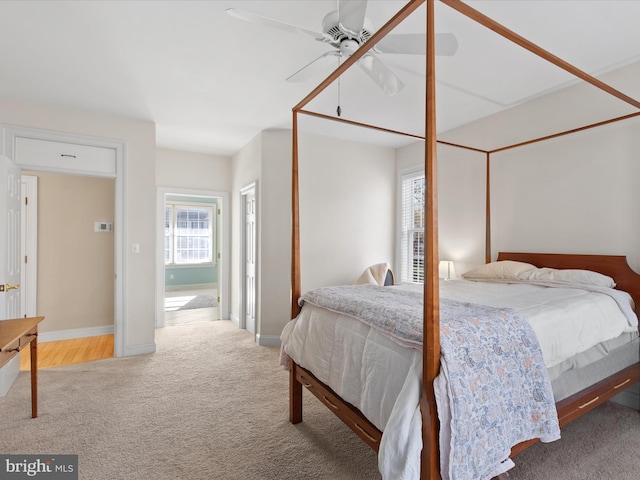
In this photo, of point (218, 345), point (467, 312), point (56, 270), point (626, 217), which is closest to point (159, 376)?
point (218, 345)

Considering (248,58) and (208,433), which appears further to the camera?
(248,58)

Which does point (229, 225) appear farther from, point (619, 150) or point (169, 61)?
point (619, 150)

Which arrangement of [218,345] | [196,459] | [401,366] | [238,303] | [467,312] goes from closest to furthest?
[401,366] → [467,312] → [196,459] → [218,345] → [238,303]

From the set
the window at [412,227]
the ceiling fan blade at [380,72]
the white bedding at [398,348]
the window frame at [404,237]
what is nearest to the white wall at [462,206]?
the window at [412,227]

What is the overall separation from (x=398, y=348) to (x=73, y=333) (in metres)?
4.73

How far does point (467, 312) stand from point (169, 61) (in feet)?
9.10

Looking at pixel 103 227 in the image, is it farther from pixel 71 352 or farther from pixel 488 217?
pixel 488 217

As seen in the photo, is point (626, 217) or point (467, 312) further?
point (626, 217)

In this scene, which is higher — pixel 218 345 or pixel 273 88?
pixel 273 88

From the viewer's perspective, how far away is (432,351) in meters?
1.28

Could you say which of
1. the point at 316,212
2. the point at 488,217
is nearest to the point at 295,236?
the point at 316,212

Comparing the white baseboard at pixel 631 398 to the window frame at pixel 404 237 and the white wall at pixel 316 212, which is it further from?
the white wall at pixel 316 212

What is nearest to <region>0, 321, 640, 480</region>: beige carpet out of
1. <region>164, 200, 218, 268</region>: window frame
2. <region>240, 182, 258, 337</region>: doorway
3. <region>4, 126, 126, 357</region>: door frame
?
<region>4, 126, 126, 357</region>: door frame

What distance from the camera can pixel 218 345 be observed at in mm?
4109
